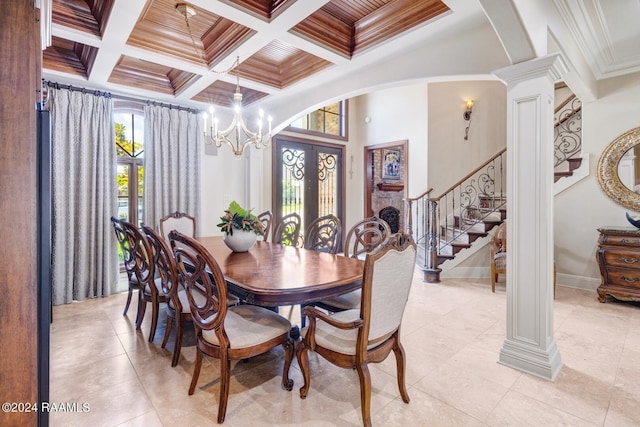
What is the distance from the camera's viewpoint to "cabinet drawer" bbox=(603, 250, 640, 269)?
10.9ft

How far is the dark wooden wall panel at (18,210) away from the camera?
88cm

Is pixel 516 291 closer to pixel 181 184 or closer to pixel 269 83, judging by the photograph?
pixel 269 83

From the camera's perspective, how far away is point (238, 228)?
2750 millimetres

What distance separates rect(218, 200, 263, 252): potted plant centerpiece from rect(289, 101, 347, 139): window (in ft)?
10.9

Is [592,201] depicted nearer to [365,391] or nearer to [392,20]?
[392,20]

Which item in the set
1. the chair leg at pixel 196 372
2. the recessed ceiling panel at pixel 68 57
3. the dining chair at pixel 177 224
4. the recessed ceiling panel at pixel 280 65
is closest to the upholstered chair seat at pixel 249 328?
the chair leg at pixel 196 372

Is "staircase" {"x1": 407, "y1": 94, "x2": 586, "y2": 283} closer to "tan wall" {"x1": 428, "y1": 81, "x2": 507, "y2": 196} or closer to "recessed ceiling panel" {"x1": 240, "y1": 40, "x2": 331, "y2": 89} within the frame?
"tan wall" {"x1": 428, "y1": 81, "x2": 507, "y2": 196}

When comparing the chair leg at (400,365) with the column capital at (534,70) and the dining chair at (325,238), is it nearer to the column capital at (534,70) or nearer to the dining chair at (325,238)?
the dining chair at (325,238)

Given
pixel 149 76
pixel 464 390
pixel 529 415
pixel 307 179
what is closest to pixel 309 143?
pixel 307 179

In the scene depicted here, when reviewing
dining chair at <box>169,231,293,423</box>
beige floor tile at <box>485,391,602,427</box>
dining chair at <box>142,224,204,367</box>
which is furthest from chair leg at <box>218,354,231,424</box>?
beige floor tile at <box>485,391,602,427</box>

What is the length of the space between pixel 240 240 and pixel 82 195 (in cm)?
223

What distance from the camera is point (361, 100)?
22.4 feet

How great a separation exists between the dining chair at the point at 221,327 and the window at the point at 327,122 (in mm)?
4353

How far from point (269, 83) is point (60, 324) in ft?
10.7
